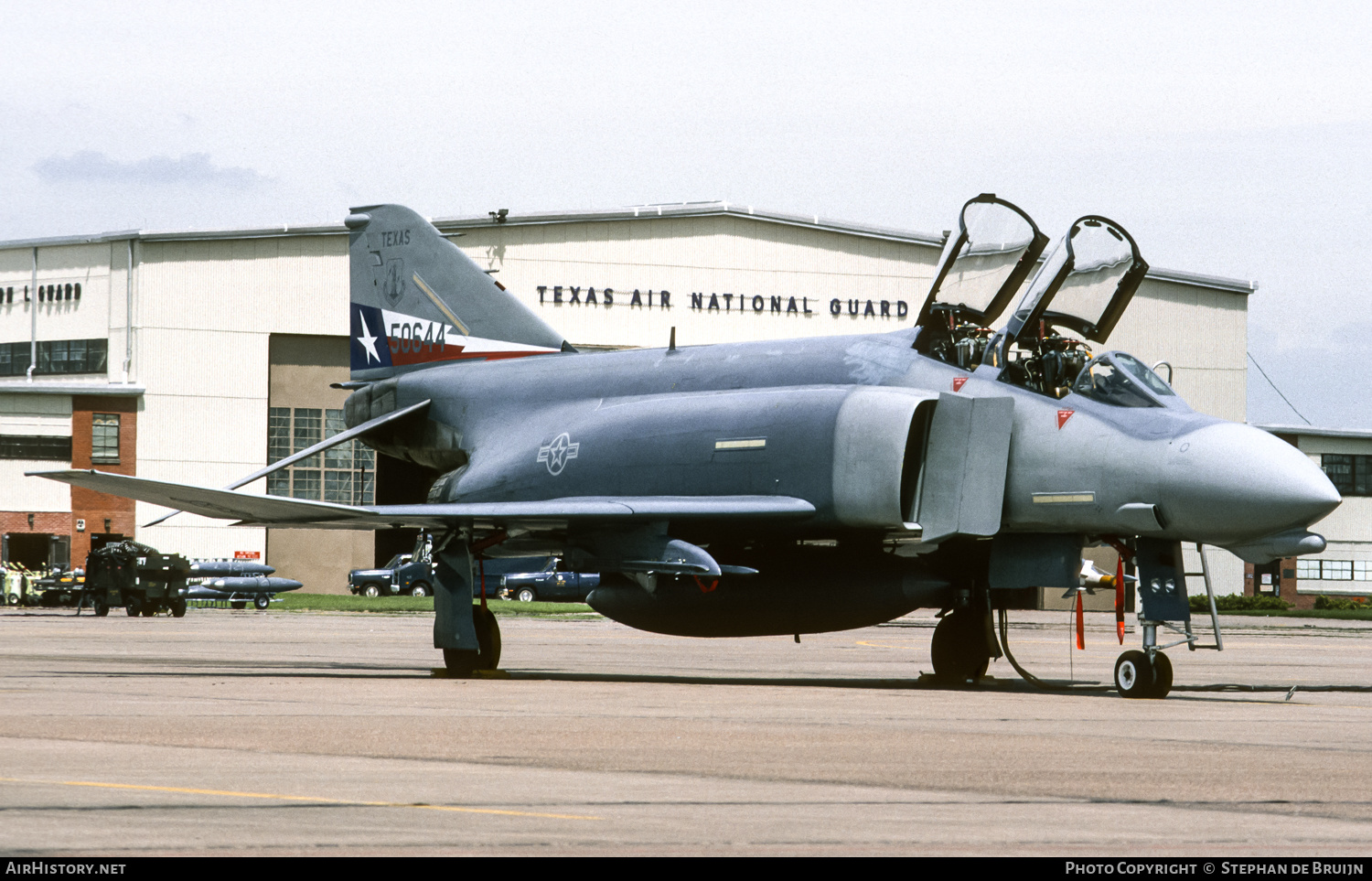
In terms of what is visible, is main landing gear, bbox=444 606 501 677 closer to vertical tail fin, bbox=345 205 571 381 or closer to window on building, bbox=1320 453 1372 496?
vertical tail fin, bbox=345 205 571 381

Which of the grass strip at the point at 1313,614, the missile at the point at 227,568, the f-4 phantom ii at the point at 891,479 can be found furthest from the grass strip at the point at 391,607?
the f-4 phantom ii at the point at 891,479

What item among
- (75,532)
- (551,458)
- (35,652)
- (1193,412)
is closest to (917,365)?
(1193,412)

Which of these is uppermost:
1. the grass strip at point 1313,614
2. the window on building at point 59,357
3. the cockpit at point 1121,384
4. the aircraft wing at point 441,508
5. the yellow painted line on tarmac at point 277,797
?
the window on building at point 59,357

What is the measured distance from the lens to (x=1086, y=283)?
49.1 feet

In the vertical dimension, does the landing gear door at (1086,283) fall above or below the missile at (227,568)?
above

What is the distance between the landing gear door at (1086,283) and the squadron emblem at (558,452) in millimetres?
4565

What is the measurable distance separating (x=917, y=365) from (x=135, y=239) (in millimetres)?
41737

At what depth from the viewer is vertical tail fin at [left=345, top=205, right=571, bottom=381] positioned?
1959 centimetres

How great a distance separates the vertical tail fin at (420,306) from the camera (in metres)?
19.6

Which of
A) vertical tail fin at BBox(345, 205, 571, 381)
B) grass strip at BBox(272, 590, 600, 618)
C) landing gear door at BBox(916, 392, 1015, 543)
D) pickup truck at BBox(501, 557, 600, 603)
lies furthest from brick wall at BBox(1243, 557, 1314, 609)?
landing gear door at BBox(916, 392, 1015, 543)

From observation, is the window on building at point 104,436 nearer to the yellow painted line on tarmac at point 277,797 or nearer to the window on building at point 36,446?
the window on building at point 36,446

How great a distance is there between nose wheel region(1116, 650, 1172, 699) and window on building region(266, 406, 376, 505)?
4098cm

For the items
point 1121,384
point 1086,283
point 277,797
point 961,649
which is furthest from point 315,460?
point 277,797

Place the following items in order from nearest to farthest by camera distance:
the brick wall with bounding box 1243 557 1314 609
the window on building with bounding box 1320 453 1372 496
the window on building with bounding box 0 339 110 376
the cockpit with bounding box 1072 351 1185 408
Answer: the cockpit with bounding box 1072 351 1185 408 → the window on building with bounding box 0 339 110 376 → the brick wall with bounding box 1243 557 1314 609 → the window on building with bounding box 1320 453 1372 496
